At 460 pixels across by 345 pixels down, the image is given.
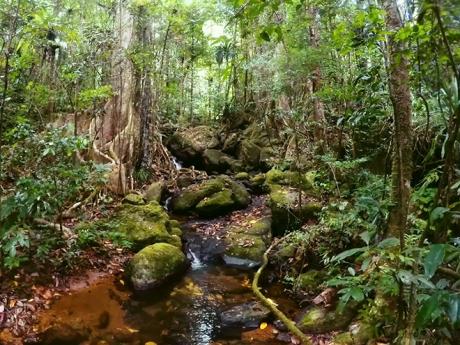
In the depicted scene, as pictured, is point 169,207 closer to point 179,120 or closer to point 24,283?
point 24,283

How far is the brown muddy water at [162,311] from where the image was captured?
4441 millimetres

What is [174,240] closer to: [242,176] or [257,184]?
[257,184]

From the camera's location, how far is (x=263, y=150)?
12.6m

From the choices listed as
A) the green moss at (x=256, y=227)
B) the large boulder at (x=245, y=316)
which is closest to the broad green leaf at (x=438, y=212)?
the large boulder at (x=245, y=316)

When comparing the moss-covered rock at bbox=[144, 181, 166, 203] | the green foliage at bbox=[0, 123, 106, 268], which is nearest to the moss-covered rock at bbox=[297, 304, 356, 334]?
the green foliage at bbox=[0, 123, 106, 268]

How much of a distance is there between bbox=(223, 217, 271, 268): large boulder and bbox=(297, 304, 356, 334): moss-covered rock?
2265 millimetres

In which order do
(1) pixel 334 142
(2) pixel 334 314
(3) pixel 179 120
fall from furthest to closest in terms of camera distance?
1. (3) pixel 179 120
2. (1) pixel 334 142
3. (2) pixel 334 314

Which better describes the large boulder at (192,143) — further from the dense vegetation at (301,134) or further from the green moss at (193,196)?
the green moss at (193,196)

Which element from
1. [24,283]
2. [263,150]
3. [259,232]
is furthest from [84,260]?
[263,150]

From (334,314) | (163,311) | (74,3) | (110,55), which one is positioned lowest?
(163,311)

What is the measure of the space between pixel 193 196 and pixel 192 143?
4.73 m

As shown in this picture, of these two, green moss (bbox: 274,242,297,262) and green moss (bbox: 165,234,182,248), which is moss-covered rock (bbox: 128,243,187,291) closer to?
green moss (bbox: 165,234,182,248)

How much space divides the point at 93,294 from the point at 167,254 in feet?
4.17

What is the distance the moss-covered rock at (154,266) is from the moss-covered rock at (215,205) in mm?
2839
